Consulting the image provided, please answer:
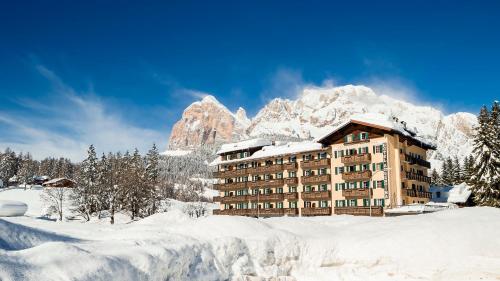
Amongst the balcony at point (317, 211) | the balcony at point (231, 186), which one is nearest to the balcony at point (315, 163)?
the balcony at point (317, 211)

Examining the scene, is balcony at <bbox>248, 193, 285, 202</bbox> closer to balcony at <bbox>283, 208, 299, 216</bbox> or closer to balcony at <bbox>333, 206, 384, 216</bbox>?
balcony at <bbox>283, 208, 299, 216</bbox>

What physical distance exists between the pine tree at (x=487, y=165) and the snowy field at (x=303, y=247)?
88.9ft

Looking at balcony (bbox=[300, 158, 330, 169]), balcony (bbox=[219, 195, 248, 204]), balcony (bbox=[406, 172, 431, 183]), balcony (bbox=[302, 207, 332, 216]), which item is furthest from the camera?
balcony (bbox=[219, 195, 248, 204])

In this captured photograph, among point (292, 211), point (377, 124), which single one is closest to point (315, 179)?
point (292, 211)

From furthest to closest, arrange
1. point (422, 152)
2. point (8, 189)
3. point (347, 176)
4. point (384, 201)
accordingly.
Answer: point (8, 189)
point (422, 152)
point (347, 176)
point (384, 201)

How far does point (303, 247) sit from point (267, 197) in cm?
4979

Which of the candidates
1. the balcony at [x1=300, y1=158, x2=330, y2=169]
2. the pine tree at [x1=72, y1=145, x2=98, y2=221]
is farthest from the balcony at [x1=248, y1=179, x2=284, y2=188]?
the pine tree at [x1=72, y1=145, x2=98, y2=221]

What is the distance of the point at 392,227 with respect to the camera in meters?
28.8

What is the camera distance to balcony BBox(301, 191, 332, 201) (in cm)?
6681

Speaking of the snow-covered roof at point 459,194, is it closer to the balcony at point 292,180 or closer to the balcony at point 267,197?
the balcony at point 292,180

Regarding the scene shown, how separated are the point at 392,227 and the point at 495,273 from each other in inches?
289

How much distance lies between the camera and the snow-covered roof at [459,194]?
2633 inches

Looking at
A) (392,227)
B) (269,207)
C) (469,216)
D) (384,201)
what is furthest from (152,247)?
(269,207)

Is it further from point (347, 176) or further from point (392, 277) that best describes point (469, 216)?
point (347, 176)
